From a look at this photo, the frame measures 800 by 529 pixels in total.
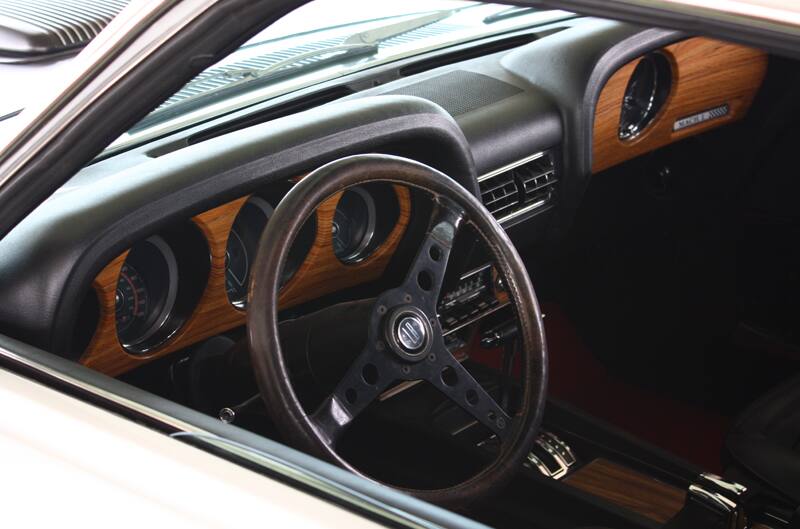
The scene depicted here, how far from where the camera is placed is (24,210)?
4.55 feet

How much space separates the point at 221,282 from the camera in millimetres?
1995

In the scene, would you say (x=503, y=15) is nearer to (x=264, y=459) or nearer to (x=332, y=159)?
(x=332, y=159)

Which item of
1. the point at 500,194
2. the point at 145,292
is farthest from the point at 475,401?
the point at 500,194

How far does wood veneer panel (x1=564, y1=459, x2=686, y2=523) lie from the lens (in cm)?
227

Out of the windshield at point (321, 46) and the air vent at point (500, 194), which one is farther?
the air vent at point (500, 194)

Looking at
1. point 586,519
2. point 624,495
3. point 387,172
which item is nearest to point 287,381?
point 387,172

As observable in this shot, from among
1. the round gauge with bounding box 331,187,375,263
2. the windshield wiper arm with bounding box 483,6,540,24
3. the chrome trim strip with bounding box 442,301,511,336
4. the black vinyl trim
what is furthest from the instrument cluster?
the windshield wiper arm with bounding box 483,6,540,24

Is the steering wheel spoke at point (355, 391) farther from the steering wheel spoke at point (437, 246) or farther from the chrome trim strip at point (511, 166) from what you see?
the chrome trim strip at point (511, 166)

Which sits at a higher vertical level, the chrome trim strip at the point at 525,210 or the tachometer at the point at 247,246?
the tachometer at the point at 247,246

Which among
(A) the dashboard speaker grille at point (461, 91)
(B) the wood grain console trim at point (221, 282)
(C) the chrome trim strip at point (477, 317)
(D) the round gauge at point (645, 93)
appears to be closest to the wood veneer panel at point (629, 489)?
(C) the chrome trim strip at point (477, 317)

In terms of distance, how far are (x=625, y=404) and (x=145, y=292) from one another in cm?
164

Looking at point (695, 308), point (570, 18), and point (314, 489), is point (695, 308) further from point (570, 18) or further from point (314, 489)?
point (314, 489)

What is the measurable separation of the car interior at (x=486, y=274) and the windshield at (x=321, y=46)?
60 millimetres

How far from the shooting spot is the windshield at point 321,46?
7.77 ft
